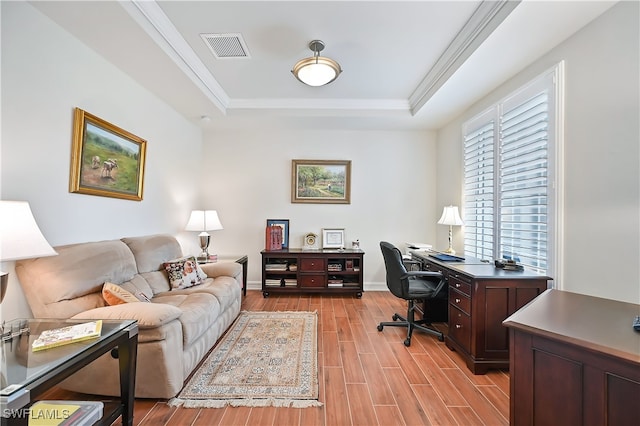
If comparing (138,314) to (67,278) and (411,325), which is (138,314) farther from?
(411,325)

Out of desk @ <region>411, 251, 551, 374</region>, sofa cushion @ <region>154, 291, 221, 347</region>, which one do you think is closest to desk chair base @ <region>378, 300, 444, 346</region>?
desk @ <region>411, 251, 551, 374</region>

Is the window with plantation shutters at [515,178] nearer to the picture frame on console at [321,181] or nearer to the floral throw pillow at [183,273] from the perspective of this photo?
the picture frame on console at [321,181]

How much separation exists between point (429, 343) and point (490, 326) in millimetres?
700

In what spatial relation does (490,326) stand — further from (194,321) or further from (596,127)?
(194,321)

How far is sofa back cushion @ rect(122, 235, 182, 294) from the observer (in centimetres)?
265

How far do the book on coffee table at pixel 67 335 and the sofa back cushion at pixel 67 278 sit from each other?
489mm

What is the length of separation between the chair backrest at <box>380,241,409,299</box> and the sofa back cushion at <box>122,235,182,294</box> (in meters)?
2.30

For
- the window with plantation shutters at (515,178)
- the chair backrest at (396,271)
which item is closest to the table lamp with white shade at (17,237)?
the chair backrest at (396,271)

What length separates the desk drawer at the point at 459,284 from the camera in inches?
91.4

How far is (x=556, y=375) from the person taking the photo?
44.1 inches

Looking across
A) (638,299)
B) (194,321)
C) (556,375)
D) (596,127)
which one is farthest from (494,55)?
(194,321)

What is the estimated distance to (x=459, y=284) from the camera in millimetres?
2473

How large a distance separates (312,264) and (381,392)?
2.33 metres

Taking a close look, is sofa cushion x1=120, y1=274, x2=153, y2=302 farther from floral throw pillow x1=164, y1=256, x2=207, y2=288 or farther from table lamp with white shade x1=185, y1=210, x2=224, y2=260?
table lamp with white shade x1=185, y1=210, x2=224, y2=260
